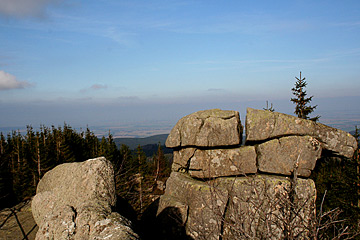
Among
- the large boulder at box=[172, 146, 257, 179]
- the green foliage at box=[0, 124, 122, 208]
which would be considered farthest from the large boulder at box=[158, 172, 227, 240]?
the green foliage at box=[0, 124, 122, 208]

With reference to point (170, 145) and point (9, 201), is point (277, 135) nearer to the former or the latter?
point (170, 145)

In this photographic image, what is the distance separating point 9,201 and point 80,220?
41.1 meters

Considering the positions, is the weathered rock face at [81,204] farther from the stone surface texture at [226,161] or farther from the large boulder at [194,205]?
the stone surface texture at [226,161]

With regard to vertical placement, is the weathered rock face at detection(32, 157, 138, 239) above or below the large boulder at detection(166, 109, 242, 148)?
below

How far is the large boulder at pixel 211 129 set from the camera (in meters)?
12.4

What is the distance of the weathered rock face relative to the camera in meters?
5.40

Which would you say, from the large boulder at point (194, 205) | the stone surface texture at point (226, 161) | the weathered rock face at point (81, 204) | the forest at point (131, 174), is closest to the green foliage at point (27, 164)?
the forest at point (131, 174)

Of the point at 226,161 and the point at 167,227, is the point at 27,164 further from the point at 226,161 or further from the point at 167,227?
the point at 226,161

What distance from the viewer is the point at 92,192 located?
757 cm

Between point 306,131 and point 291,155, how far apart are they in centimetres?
132

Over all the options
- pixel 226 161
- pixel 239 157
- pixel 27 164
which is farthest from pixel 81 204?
pixel 27 164

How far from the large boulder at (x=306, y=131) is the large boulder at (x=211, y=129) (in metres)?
1.24

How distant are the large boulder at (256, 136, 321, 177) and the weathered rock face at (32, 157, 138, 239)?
7451 millimetres

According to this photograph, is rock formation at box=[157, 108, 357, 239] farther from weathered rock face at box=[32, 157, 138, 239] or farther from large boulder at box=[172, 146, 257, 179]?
weathered rock face at box=[32, 157, 138, 239]
